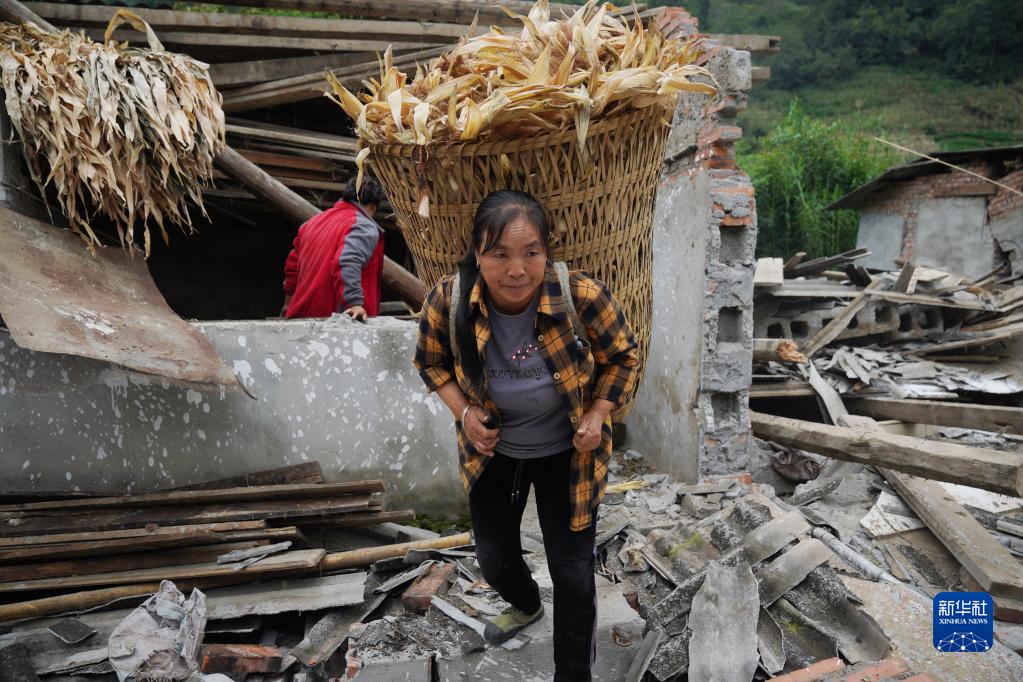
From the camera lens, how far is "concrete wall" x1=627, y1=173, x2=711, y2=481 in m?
5.00

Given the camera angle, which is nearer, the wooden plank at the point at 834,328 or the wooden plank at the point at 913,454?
the wooden plank at the point at 913,454

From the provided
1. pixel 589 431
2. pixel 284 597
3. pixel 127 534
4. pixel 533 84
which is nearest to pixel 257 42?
pixel 127 534

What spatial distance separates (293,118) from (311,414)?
3.58 meters

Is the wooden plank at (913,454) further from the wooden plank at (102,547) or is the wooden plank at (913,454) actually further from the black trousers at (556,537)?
the wooden plank at (102,547)

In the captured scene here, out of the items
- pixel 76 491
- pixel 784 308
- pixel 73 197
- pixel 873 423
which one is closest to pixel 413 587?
pixel 76 491

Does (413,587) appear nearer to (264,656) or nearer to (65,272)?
(264,656)

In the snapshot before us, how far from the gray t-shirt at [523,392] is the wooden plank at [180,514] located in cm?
170

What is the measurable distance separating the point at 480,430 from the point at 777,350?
4956mm

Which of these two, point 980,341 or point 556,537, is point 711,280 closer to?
point 556,537

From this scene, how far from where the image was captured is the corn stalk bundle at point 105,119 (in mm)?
3354

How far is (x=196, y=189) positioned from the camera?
3.97 m

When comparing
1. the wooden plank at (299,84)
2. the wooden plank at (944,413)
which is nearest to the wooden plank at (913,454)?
the wooden plank at (944,413)

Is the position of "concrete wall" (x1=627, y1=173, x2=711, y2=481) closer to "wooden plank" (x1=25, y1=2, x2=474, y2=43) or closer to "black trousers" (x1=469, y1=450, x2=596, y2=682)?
"wooden plank" (x1=25, y1=2, x2=474, y2=43)

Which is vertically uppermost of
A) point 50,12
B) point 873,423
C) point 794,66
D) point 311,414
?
point 794,66
